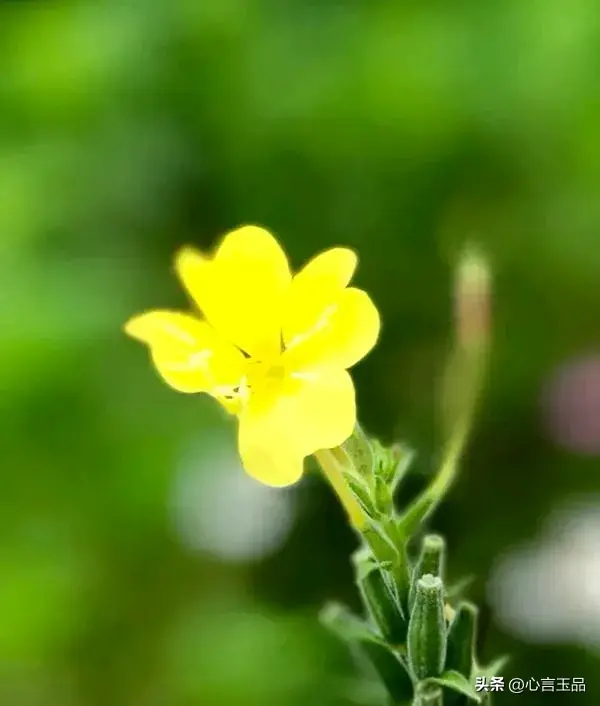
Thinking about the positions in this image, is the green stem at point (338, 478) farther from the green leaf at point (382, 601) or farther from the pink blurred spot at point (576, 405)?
the pink blurred spot at point (576, 405)

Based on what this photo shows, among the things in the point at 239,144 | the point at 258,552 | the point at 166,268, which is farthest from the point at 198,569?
the point at 239,144

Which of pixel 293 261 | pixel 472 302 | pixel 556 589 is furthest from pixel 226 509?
pixel 472 302

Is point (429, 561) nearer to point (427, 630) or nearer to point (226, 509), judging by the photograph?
point (427, 630)

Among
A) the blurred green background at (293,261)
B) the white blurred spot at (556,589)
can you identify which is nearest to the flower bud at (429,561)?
the white blurred spot at (556,589)

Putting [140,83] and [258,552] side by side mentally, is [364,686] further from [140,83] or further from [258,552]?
[140,83]

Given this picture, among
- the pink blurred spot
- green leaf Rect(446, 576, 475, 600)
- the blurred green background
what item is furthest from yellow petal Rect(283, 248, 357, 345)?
the pink blurred spot

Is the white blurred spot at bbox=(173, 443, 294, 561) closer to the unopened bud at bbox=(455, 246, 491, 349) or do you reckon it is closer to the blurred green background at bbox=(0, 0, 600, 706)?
→ the blurred green background at bbox=(0, 0, 600, 706)
